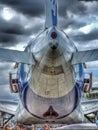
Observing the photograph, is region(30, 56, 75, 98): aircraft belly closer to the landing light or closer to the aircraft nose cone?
the aircraft nose cone

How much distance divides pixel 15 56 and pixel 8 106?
12155 mm

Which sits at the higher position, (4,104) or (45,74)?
(45,74)

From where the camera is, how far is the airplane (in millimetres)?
15961

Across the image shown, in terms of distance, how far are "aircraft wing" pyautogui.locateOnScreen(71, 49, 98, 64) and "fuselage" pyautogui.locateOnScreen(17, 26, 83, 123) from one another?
0.24 m

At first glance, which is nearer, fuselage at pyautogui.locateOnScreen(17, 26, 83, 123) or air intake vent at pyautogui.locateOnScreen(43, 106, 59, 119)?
fuselage at pyautogui.locateOnScreen(17, 26, 83, 123)

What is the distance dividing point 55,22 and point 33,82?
3.22 m

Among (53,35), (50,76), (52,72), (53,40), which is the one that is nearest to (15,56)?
(53,40)

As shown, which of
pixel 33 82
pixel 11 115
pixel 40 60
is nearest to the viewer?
pixel 40 60

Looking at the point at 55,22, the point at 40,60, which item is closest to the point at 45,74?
the point at 40,60

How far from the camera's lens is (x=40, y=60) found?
1717cm

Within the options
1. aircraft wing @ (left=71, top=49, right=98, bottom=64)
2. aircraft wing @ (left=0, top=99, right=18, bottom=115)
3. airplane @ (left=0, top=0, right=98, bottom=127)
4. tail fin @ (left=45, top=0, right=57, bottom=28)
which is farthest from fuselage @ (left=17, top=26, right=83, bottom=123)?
aircraft wing @ (left=0, top=99, right=18, bottom=115)

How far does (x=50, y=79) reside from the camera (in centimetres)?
1816

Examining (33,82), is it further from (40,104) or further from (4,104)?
(4,104)

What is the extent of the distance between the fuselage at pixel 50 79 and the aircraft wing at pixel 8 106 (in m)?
3.39
